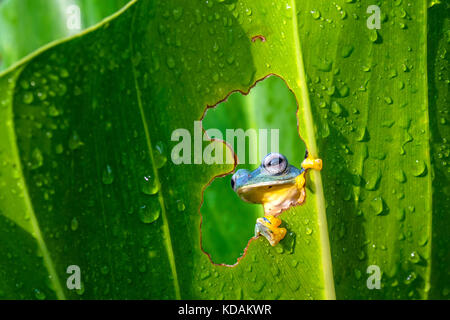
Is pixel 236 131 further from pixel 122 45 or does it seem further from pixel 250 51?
pixel 122 45

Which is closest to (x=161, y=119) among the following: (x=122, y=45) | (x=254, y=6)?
(x=122, y=45)

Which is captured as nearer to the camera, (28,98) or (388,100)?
(28,98)

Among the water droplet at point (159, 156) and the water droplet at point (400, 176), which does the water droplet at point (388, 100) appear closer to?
the water droplet at point (400, 176)

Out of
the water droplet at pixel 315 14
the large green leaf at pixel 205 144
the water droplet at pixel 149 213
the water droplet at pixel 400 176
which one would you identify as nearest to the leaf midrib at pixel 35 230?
the large green leaf at pixel 205 144

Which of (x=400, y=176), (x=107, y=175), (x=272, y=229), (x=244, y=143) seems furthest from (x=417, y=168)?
(x=107, y=175)

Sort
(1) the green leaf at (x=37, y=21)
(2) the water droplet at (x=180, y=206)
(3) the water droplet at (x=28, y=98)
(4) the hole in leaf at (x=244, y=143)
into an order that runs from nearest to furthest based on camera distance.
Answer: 1. (3) the water droplet at (x=28, y=98)
2. (2) the water droplet at (x=180, y=206)
3. (4) the hole in leaf at (x=244, y=143)
4. (1) the green leaf at (x=37, y=21)

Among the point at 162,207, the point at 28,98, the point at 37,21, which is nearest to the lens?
the point at 28,98

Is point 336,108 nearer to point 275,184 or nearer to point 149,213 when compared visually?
point 275,184

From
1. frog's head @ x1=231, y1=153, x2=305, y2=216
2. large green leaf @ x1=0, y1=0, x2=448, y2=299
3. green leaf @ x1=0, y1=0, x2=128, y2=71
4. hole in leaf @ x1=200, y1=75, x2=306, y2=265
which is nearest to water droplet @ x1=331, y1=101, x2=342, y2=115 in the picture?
large green leaf @ x1=0, y1=0, x2=448, y2=299

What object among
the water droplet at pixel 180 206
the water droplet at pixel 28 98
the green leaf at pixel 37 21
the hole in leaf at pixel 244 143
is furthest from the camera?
the green leaf at pixel 37 21
